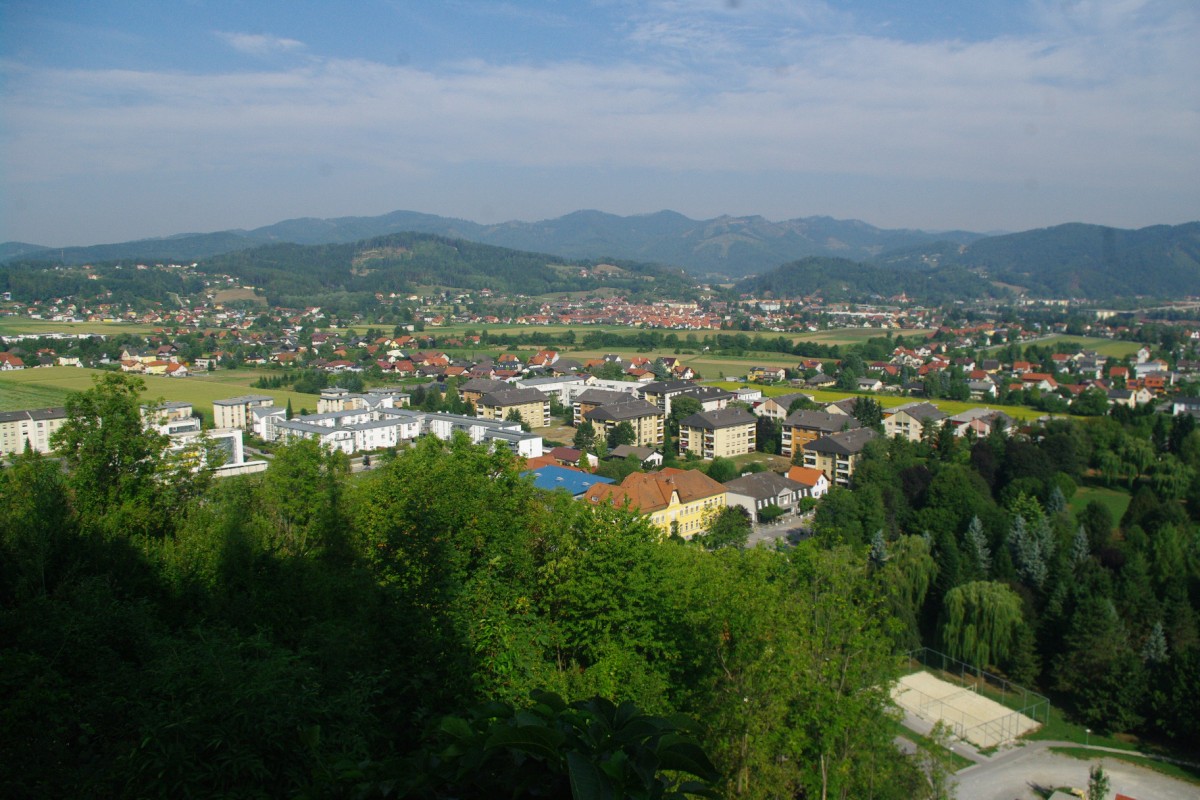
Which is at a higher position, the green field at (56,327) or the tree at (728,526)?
the green field at (56,327)

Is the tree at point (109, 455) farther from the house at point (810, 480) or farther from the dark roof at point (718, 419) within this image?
the dark roof at point (718, 419)

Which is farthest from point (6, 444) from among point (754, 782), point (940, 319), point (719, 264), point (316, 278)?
point (719, 264)

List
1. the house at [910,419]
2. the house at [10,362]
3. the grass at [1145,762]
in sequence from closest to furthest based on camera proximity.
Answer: the grass at [1145,762] → the house at [10,362] → the house at [910,419]

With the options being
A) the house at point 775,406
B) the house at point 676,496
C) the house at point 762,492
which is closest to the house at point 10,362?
the house at point 676,496

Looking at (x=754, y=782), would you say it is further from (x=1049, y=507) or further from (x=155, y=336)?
(x=155, y=336)

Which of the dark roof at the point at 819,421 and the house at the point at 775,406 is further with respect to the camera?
the house at the point at 775,406

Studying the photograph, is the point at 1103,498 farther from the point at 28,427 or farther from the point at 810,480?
the point at 28,427

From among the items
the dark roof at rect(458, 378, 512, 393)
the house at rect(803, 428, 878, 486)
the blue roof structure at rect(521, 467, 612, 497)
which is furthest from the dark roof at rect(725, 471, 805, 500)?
the dark roof at rect(458, 378, 512, 393)
